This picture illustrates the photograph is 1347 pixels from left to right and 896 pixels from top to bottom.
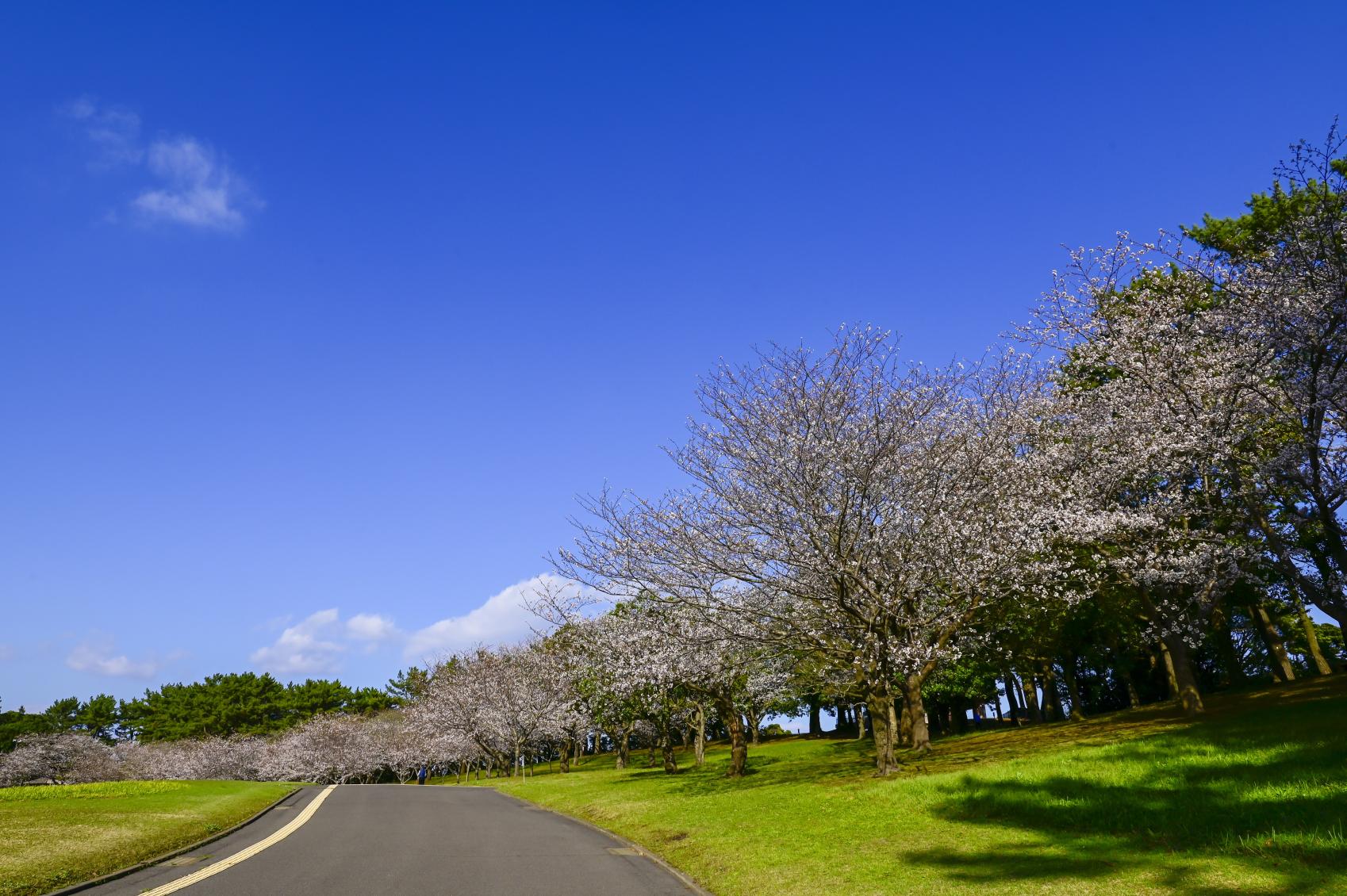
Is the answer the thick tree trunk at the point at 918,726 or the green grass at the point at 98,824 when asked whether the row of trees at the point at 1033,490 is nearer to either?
the thick tree trunk at the point at 918,726

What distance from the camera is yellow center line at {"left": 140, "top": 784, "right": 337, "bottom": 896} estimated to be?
1138 cm

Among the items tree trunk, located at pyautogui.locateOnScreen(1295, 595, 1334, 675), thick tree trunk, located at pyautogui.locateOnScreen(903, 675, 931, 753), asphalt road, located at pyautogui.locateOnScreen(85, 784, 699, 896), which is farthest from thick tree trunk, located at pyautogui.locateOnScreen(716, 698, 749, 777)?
tree trunk, located at pyautogui.locateOnScreen(1295, 595, 1334, 675)

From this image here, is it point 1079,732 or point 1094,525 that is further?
point 1079,732

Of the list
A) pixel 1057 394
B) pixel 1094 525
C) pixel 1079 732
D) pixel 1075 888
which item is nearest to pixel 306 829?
pixel 1075 888

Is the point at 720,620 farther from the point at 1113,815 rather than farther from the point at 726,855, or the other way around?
the point at 1113,815

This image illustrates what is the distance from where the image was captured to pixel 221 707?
8825cm

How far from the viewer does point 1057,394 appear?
26266 millimetres

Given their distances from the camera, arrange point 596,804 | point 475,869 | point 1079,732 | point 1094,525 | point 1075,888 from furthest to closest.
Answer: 1. point 1079,732
2. point 596,804
3. point 1094,525
4. point 475,869
5. point 1075,888

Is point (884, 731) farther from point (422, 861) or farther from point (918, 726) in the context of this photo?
point (422, 861)

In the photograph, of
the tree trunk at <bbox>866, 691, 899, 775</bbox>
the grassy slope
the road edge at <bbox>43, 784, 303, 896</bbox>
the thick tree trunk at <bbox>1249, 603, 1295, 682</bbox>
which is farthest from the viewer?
the thick tree trunk at <bbox>1249, 603, 1295, 682</bbox>

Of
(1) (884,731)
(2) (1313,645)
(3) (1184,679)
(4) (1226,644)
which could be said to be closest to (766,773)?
(1) (884,731)

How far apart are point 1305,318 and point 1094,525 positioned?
6445mm

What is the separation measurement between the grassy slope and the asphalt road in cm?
122

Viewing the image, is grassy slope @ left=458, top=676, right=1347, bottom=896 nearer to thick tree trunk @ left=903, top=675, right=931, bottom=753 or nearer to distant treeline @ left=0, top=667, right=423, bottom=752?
thick tree trunk @ left=903, top=675, right=931, bottom=753
